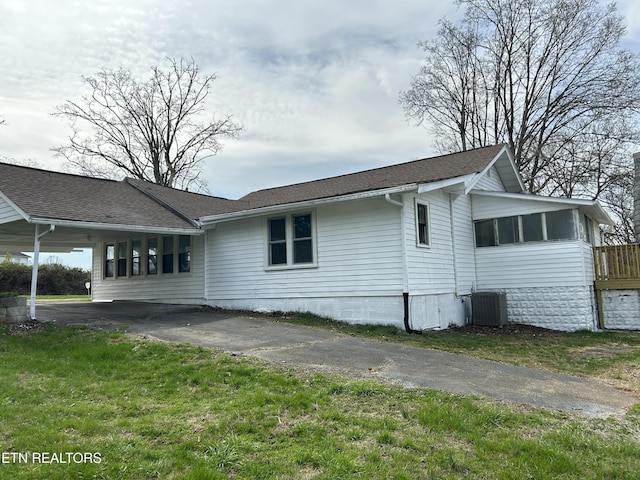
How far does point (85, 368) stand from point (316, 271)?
6.38 m

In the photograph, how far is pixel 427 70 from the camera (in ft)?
88.3

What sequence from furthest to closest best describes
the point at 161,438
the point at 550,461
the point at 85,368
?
the point at 85,368, the point at 161,438, the point at 550,461

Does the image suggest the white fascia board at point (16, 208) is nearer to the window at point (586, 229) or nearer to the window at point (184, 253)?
the window at point (184, 253)

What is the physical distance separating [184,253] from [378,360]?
9.75m

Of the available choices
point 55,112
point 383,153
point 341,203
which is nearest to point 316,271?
point 341,203

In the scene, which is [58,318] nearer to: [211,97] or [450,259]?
[450,259]

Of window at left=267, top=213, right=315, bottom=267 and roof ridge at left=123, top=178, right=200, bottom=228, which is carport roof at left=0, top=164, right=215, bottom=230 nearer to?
roof ridge at left=123, top=178, right=200, bottom=228

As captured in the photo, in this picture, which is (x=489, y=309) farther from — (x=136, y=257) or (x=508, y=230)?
(x=136, y=257)

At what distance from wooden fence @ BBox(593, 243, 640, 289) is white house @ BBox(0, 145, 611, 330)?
47 centimetres

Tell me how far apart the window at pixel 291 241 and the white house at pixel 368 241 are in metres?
0.03

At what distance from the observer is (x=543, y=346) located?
970cm

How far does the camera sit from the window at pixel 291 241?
12117 mm

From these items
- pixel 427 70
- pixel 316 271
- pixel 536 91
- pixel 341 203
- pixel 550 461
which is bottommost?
pixel 550 461

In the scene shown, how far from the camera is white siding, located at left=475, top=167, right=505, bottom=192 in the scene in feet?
47.9
